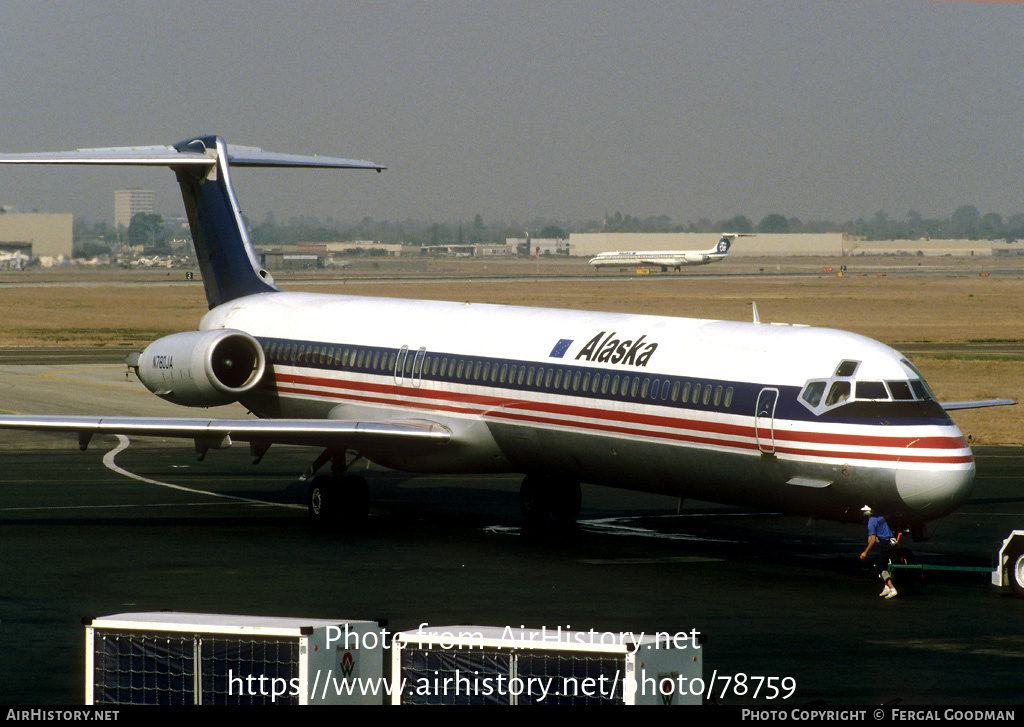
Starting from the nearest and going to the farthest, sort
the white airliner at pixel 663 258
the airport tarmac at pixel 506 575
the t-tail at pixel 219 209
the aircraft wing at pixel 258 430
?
the airport tarmac at pixel 506 575, the aircraft wing at pixel 258 430, the t-tail at pixel 219 209, the white airliner at pixel 663 258

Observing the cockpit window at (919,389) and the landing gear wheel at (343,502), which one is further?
the landing gear wheel at (343,502)

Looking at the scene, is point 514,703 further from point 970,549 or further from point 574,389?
point 970,549

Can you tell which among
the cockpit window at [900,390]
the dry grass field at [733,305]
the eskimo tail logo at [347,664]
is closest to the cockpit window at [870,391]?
the cockpit window at [900,390]

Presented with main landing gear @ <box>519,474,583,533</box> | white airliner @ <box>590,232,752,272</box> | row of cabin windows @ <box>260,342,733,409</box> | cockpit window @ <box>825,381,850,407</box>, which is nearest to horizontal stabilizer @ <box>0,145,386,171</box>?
row of cabin windows @ <box>260,342,733,409</box>

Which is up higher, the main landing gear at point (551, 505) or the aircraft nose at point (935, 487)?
the aircraft nose at point (935, 487)

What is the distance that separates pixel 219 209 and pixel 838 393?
15.9m

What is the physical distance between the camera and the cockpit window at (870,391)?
19750mm

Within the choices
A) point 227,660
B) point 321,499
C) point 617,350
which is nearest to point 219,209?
point 321,499

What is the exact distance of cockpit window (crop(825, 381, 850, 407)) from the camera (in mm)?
19750

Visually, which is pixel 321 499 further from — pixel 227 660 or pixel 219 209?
pixel 227 660

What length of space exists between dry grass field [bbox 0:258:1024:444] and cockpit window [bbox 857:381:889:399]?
2071 centimetres

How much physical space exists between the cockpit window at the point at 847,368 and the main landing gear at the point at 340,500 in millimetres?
9017

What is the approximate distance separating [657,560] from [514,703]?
38.2 feet

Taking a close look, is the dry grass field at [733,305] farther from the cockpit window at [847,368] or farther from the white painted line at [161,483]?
the cockpit window at [847,368]
